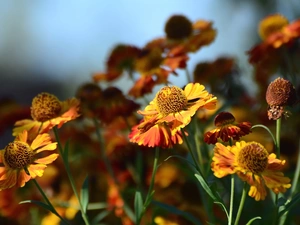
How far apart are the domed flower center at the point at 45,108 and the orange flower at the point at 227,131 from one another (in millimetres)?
346

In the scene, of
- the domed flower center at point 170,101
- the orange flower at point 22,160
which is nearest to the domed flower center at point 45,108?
the orange flower at point 22,160

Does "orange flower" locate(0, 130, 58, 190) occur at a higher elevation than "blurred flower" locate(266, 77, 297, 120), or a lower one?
higher

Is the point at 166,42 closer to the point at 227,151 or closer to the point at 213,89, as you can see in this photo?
the point at 213,89

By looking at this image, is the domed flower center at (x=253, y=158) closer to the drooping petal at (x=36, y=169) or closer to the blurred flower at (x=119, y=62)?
the drooping petal at (x=36, y=169)

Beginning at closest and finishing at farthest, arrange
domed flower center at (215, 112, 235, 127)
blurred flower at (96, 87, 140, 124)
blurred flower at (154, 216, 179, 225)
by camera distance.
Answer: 1. domed flower center at (215, 112, 235, 127)
2. blurred flower at (154, 216, 179, 225)
3. blurred flower at (96, 87, 140, 124)

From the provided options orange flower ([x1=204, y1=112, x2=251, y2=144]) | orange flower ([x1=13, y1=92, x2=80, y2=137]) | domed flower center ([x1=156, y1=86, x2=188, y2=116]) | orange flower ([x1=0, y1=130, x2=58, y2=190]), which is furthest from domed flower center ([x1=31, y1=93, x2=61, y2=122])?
orange flower ([x1=204, y1=112, x2=251, y2=144])

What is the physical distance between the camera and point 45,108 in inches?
47.8

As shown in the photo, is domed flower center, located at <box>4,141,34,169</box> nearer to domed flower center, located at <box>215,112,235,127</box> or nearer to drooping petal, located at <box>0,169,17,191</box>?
drooping petal, located at <box>0,169,17,191</box>

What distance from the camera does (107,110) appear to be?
1.52m

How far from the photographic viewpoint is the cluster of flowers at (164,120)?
101cm

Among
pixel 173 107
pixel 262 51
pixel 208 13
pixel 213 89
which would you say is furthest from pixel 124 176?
pixel 208 13

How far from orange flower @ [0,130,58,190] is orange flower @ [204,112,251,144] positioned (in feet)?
0.84

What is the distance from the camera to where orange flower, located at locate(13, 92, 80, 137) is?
47.4 inches

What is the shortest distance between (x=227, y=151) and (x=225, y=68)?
2.75ft
